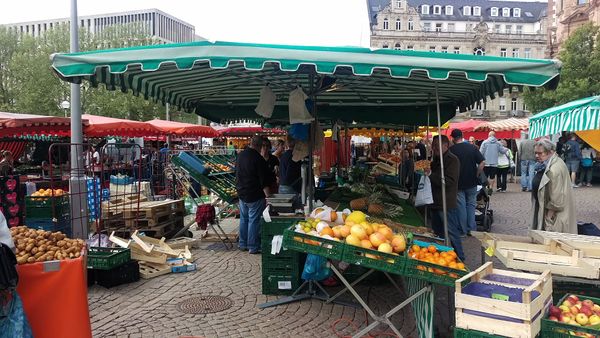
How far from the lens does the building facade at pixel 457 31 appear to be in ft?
234

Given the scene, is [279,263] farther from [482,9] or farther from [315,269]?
[482,9]

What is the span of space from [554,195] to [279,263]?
3302 mm

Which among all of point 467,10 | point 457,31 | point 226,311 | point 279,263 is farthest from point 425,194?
point 467,10

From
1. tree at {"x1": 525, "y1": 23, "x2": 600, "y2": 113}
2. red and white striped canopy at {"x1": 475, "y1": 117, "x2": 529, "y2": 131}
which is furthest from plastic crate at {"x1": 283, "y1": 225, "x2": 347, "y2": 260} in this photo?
tree at {"x1": 525, "y1": 23, "x2": 600, "y2": 113}

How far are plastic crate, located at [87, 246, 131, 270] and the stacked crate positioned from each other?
6.25 feet

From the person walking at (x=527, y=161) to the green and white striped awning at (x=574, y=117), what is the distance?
846 centimetres

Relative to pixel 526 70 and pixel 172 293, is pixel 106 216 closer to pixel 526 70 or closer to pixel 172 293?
pixel 172 293

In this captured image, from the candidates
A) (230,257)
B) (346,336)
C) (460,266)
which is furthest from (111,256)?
(460,266)

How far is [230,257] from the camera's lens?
289 inches

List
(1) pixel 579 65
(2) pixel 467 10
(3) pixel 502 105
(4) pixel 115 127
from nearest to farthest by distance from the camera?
(4) pixel 115 127 → (1) pixel 579 65 → (3) pixel 502 105 → (2) pixel 467 10

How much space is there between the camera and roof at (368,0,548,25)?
76250 millimetres

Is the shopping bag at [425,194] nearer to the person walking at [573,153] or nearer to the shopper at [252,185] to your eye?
the shopper at [252,185]

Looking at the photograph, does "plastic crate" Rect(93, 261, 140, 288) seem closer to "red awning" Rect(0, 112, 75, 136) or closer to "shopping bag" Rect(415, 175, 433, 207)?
"shopping bag" Rect(415, 175, 433, 207)

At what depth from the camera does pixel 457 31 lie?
2972 inches
